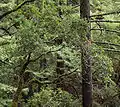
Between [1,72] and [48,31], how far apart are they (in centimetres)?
248

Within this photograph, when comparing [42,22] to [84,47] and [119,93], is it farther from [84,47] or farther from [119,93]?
[119,93]

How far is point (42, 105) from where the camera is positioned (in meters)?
7.84

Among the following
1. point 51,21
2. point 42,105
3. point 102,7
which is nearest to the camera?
point 51,21

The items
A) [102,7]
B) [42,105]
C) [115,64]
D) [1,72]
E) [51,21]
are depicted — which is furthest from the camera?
[115,64]

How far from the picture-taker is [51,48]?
5.05m

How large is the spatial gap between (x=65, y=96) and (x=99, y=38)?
2.07 metres

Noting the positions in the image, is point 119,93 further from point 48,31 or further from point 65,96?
point 48,31

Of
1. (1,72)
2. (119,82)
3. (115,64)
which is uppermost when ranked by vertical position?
(1,72)

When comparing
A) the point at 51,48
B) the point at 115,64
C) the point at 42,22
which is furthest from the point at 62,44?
the point at 115,64

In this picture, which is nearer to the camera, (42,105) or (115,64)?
(42,105)

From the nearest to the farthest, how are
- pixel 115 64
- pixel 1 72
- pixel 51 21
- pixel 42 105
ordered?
pixel 51 21, pixel 1 72, pixel 42 105, pixel 115 64

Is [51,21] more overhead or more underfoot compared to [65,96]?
more overhead

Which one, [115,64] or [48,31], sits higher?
[48,31]

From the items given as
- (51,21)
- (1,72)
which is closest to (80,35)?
(51,21)
